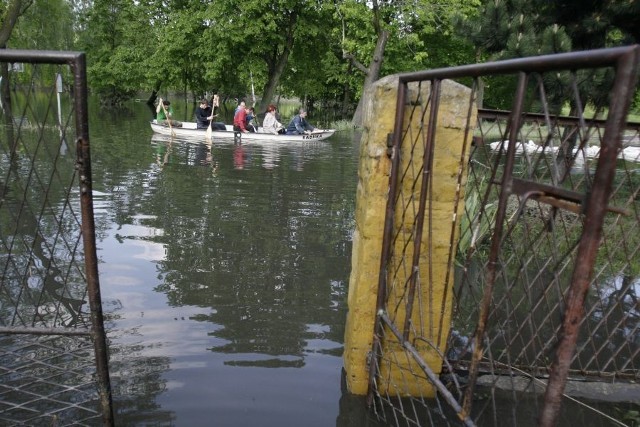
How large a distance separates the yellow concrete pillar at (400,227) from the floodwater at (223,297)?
54 cm

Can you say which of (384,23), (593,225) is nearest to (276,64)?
(384,23)

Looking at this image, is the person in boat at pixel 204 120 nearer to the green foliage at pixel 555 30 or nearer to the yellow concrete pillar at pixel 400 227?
the green foliage at pixel 555 30

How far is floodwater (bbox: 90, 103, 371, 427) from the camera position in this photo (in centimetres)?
361

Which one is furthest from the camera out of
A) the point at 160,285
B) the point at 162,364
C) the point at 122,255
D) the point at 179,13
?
the point at 179,13

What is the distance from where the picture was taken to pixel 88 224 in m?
2.68

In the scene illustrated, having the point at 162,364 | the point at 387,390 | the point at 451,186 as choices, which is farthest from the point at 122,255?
the point at 451,186

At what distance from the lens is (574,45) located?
6973mm

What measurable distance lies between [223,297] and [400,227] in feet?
8.86

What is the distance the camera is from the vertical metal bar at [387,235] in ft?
9.76

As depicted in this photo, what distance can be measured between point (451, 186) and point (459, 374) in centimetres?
140

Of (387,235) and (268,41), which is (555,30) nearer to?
(387,235)

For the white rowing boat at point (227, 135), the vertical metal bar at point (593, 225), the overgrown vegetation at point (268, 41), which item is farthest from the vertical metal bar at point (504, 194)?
the overgrown vegetation at point (268, 41)

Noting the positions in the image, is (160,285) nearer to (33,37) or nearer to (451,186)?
(451,186)

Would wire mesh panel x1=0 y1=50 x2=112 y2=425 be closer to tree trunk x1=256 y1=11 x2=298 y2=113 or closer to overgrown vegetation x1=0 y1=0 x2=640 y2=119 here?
overgrown vegetation x1=0 y1=0 x2=640 y2=119
